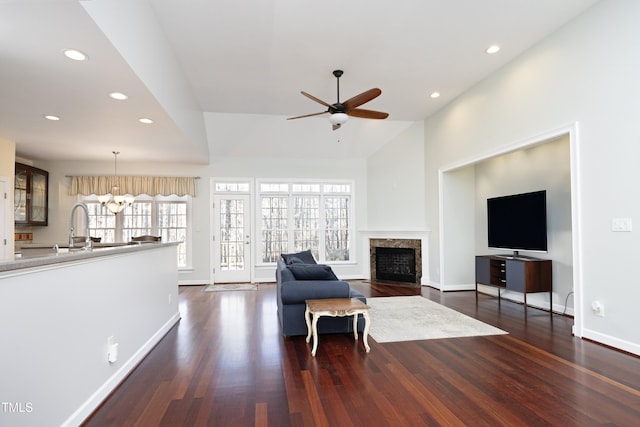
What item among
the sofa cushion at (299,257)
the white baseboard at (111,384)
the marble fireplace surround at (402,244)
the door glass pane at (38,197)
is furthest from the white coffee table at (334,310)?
the door glass pane at (38,197)

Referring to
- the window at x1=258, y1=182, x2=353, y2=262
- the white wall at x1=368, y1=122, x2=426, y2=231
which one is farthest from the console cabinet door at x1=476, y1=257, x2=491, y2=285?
the window at x1=258, y1=182, x2=353, y2=262

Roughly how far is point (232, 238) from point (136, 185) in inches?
85.4

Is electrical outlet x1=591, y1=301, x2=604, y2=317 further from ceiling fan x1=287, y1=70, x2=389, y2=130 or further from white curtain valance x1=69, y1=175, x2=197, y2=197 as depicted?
white curtain valance x1=69, y1=175, x2=197, y2=197

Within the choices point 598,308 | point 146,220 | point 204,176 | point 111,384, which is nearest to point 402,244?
point 598,308

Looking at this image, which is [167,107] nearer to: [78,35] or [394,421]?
[78,35]

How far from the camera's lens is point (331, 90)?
5.24 m

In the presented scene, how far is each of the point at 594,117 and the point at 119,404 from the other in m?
4.84

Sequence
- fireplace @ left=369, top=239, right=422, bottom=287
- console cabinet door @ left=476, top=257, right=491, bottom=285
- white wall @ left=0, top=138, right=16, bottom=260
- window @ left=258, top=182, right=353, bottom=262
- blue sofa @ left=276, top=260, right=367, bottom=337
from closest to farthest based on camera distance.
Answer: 1. blue sofa @ left=276, top=260, right=367, bottom=337
2. white wall @ left=0, top=138, right=16, bottom=260
3. console cabinet door @ left=476, top=257, right=491, bottom=285
4. fireplace @ left=369, top=239, right=422, bottom=287
5. window @ left=258, top=182, right=353, bottom=262

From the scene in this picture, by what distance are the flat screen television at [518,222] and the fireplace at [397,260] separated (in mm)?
1640

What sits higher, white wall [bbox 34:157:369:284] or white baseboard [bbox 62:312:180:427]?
white wall [bbox 34:157:369:284]

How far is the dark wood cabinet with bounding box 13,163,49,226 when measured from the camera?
5742 mm

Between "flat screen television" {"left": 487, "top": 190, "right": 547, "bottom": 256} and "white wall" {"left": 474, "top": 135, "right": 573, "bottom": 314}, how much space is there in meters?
0.28

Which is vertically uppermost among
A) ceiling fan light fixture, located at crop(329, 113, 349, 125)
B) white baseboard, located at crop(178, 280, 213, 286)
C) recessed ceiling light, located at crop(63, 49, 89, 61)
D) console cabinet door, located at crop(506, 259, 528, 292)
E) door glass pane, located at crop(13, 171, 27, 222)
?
ceiling fan light fixture, located at crop(329, 113, 349, 125)

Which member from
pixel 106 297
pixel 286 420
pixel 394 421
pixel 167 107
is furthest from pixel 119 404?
pixel 167 107
